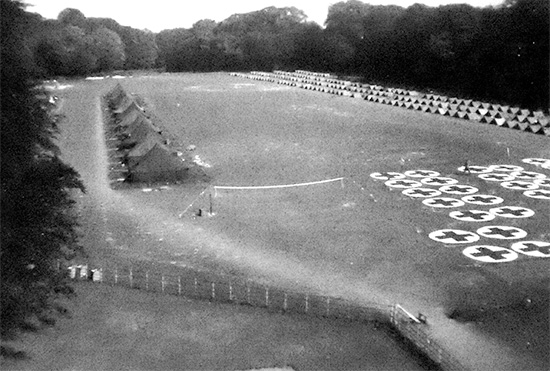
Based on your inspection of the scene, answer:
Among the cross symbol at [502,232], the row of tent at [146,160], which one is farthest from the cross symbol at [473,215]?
the row of tent at [146,160]

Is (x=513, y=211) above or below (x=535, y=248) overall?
above

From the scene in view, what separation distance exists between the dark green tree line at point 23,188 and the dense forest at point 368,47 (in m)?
1.33

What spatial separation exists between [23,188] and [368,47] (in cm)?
14030

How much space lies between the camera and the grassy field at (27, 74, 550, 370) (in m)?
21.2

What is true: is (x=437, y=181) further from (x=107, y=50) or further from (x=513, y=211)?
(x=107, y=50)

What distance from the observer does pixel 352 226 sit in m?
31.3

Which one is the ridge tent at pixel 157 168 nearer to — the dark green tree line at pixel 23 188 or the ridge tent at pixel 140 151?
the ridge tent at pixel 140 151

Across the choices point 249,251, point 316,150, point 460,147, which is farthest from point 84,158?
point 460,147

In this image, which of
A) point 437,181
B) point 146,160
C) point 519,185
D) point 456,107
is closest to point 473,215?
point 437,181

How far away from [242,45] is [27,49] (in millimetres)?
166915

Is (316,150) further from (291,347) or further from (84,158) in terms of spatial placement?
(291,347)

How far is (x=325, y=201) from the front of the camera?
36031 millimetres

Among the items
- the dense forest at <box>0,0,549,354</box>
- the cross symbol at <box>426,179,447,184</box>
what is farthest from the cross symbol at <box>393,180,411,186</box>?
the dense forest at <box>0,0,549,354</box>

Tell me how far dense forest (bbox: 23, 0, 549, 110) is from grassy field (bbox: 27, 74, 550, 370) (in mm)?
14607
